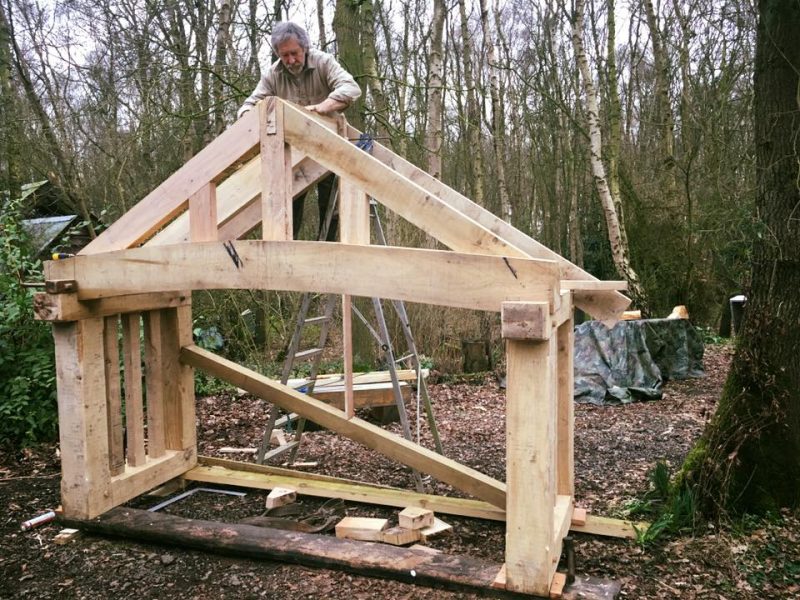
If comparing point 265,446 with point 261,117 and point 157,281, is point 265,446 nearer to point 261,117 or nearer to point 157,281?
point 157,281

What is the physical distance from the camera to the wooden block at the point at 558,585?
9.01 ft

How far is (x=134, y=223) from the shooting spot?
3.63m

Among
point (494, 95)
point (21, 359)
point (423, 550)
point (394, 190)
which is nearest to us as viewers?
point (394, 190)

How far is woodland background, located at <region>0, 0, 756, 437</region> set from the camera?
8.12m

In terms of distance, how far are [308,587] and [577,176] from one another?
1370 cm

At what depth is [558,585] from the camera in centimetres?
279

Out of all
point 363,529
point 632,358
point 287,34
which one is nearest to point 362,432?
point 363,529

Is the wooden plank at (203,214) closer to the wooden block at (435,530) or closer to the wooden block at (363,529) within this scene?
the wooden block at (363,529)

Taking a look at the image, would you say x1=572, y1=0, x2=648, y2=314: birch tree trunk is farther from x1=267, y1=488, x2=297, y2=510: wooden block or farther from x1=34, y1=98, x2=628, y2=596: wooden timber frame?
x1=267, y1=488, x2=297, y2=510: wooden block

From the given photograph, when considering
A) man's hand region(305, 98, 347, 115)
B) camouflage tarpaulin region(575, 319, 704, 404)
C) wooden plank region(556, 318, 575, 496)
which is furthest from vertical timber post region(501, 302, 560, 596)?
camouflage tarpaulin region(575, 319, 704, 404)

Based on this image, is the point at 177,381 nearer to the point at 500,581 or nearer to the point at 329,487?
the point at 329,487

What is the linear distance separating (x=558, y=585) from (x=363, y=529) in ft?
3.85

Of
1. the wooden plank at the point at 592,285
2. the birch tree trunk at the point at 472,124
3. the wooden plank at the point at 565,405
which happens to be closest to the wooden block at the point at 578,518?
the wooden plank at the point at 565,405

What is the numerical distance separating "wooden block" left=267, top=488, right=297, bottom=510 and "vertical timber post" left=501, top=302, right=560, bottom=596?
1771 mm
